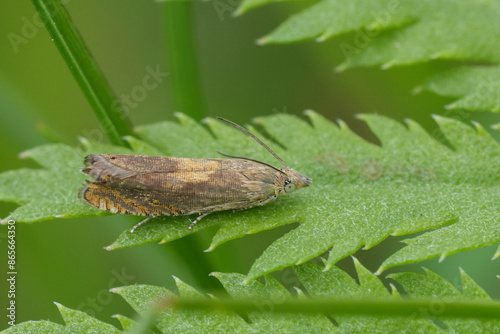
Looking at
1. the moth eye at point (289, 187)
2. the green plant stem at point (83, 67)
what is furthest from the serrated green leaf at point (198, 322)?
the green plant stem at point (83, 67)

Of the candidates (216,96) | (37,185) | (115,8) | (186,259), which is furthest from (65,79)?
(186,259)

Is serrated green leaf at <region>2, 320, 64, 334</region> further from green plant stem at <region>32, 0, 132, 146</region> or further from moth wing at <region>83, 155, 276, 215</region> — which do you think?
green plant stem at <region>32, 0, 132, 146</region>

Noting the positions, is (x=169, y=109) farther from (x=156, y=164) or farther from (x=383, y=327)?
(x=383, y=327)

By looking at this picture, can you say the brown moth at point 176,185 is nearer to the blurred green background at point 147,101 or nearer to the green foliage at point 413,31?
the blurred green background at point 147,101

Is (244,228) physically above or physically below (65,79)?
below

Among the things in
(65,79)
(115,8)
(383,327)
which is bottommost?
(383,327)

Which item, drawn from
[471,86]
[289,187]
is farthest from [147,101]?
[471,86]
